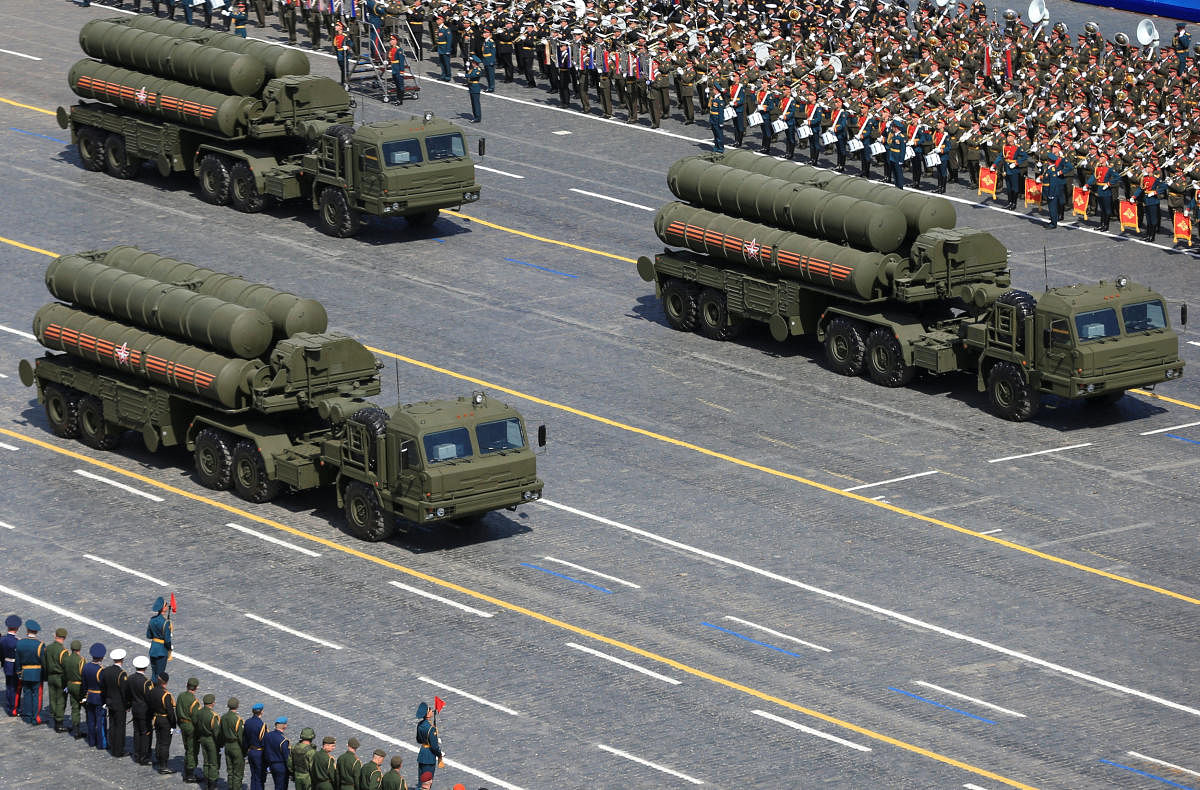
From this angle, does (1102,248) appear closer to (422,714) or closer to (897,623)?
(897,623)

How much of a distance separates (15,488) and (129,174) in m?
23.5

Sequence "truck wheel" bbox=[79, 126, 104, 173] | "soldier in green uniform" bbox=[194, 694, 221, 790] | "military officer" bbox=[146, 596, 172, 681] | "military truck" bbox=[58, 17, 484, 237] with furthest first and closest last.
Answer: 1. "truck wheel" bbox=[79, 126, 104, 173]
2. "military truck" bbox=[58, 17, 484, 237]
3. "military officer" bbox=[146, 596, 172, 681]
4. "soldier in green uniform" bbox=[194, 694, 221, 790]

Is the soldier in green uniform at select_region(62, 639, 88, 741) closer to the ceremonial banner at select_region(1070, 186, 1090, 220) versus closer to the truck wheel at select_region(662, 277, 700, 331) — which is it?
the truck wheel at select_region(662, 277, 700, 331)

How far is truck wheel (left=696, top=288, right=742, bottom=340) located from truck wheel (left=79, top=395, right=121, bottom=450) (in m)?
15.5

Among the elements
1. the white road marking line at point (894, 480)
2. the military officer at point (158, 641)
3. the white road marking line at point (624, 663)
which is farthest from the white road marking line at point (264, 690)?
the white road marking line at point (894, 480)

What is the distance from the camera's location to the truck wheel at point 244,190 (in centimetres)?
6862

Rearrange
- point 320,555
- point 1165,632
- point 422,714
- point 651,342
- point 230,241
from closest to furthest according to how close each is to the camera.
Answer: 1. point 422,714
2. point 1165,632
3. point 320,555
4. point 651,342
5. point 230,241

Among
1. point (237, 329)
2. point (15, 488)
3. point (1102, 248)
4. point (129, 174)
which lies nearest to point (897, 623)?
point (237, 329)

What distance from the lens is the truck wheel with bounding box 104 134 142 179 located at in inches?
2830

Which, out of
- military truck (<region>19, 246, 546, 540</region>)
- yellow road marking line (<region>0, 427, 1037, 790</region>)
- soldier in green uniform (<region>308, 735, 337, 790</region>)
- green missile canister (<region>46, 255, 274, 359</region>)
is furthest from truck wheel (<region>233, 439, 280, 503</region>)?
soldier in green uniform (<region>308, 735, 337, 790</region>)

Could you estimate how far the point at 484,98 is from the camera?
267ft

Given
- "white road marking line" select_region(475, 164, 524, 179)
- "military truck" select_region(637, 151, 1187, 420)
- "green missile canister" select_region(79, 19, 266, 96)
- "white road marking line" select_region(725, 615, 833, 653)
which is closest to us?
"white road marking line" select_region(725, 615, 833, 653)

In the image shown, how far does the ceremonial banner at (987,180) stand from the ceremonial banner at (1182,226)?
6.32 metres

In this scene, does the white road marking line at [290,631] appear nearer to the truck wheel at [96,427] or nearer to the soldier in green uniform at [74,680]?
the soldier in green uniform at [74,680]
